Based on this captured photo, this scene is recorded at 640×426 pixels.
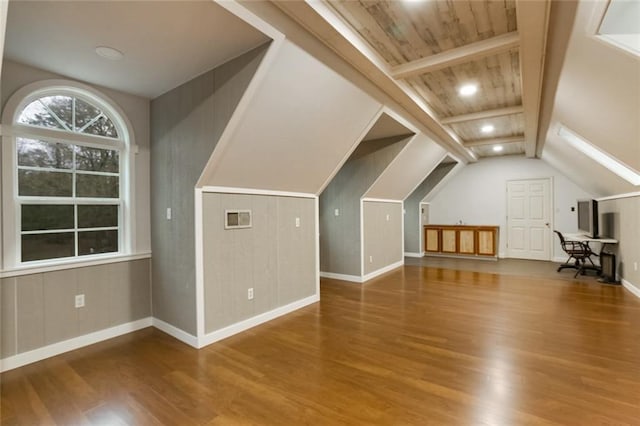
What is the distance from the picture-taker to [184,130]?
3.10 m

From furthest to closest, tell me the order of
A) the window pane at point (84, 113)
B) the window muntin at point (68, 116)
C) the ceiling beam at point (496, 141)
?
the ceiling beam at point (496, 141), the window pane at point (84, 113), the window muntin at point (68, 116)

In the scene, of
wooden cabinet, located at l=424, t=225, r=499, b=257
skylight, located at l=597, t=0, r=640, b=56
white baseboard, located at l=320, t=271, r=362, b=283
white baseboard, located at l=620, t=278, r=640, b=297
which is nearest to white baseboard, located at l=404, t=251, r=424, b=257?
wooden cabinet, located at l=424, t=225, r=499, b=257

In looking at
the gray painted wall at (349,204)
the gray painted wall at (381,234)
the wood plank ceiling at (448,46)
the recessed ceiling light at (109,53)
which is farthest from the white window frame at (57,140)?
the gray painted wall at (381,234)

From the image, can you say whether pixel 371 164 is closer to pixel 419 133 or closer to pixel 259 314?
pixel 419 133

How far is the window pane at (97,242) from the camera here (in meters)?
3.11

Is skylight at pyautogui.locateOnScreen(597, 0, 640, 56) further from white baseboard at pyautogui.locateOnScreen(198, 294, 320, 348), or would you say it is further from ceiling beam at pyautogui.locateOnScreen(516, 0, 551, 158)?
white baseboard at pyautogui.locateOnScreen(198, 294, 320, 348)

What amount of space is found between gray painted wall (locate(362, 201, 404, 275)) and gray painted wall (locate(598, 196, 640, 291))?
373 cm

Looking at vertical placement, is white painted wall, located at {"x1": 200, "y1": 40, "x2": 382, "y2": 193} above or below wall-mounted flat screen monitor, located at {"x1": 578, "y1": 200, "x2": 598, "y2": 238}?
above

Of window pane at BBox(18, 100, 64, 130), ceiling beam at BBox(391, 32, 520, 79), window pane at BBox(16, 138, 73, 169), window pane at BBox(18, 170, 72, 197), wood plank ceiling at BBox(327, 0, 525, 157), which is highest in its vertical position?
wood plank ceiling at BBox(327, 0, 525, 157)

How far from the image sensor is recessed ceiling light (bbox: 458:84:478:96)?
376 cm

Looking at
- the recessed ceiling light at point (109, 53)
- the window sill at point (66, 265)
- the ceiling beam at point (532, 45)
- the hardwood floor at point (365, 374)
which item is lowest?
the hardwood floor at point (365, 374)

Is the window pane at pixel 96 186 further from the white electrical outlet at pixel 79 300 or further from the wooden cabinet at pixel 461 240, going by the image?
the wooden cabinet at pixel 461 240

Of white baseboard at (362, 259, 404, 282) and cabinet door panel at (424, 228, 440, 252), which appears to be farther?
cabinet door panel at (424, 228, 440, 252)

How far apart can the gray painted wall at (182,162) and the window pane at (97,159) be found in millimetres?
373
